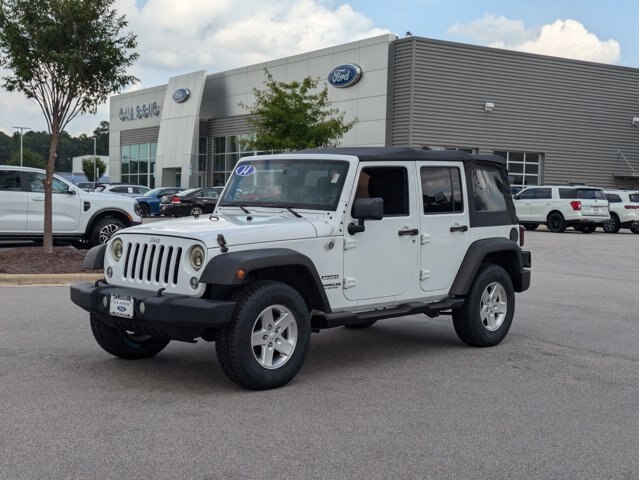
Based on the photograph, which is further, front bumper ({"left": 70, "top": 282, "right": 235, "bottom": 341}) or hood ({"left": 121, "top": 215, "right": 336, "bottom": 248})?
hood ({"left": 121, "top": 215, "right": 336, "bottom": 248})

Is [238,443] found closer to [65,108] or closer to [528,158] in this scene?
[65,108]

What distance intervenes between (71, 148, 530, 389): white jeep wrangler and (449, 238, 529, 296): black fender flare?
0.01 m

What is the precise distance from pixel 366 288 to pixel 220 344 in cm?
150

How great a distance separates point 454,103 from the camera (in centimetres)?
3894

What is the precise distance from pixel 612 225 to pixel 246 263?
27.1m

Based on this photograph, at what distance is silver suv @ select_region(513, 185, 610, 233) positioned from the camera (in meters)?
28.6

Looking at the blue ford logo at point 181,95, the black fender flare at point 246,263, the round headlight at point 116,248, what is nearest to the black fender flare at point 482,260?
the black fender flare at point 246,263

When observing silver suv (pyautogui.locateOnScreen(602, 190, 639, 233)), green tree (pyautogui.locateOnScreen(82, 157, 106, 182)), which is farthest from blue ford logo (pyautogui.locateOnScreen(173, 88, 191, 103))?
green tree (pyautogui.locateOnScreen(82, 157, 106, 182))

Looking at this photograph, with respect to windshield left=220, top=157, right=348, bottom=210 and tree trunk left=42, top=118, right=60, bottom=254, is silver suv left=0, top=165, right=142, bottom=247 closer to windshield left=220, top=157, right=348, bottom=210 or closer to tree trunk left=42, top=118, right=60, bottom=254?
tree trunk left=42, top=118, right=60, bottom=254

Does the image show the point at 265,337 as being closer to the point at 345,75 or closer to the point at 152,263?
the point at 152,263

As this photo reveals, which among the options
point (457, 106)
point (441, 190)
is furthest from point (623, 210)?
point (441, 190)

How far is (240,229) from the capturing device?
601 cm

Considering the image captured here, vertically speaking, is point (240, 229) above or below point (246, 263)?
above

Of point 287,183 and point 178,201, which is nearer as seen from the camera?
point 287,183
